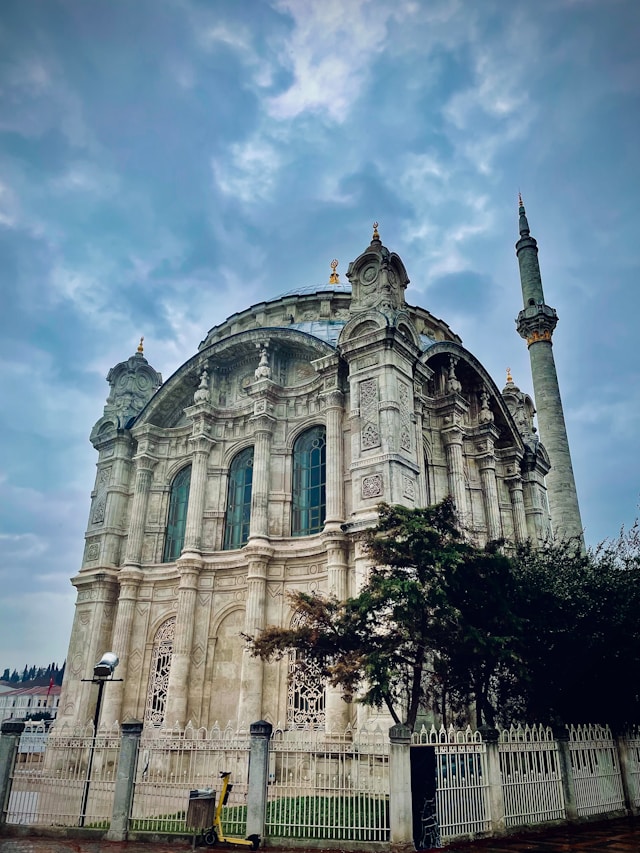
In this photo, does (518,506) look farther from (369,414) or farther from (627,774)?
(627,774)

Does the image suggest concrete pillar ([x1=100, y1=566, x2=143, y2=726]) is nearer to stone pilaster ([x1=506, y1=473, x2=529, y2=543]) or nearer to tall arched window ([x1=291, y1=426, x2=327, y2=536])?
tall arched window ([x1=291, y1=426, x2=327, y2=536])

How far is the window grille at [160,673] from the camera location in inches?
758

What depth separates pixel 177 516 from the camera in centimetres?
2259

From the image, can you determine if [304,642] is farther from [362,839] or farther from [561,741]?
[561,741]

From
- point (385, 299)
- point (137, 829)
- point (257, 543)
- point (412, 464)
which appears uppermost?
point (385, 299)

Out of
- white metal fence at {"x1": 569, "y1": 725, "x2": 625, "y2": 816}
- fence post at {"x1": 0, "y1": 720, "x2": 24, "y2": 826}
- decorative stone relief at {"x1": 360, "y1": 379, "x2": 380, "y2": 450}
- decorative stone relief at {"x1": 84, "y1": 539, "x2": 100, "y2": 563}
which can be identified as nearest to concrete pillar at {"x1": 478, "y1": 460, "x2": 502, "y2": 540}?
decorative stone relief at {"x1": 360, "y1": 379, "x2": 380, "y2": 450}

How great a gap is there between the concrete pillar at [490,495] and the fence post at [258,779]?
13627 mm

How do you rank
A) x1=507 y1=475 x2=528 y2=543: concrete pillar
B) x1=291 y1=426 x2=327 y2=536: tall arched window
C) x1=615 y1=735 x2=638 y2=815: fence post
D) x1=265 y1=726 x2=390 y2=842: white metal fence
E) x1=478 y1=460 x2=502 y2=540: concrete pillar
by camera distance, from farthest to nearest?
x1=507 y1=475 x2=528 y2=543: concrete pillar
x1=478 y1=460 x2=502 y2=540: concrete pillar
x1=291 y1=426 x2=327 y2=536: tall arched window
x1=615 y1=735 x2=638 y2=815: fence post
x1=265 y1=726 x2=390 y2=842: white metal fence

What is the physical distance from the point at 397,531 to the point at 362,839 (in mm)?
5011

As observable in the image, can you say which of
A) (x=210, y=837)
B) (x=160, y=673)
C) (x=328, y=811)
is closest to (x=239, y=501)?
(x=160, y=673)

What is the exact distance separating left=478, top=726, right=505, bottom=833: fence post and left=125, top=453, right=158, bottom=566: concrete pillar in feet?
45.6

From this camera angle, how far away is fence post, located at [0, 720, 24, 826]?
12.1m

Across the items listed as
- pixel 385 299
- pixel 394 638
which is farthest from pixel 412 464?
pixel 394 638

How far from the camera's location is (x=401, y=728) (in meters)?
9.41
